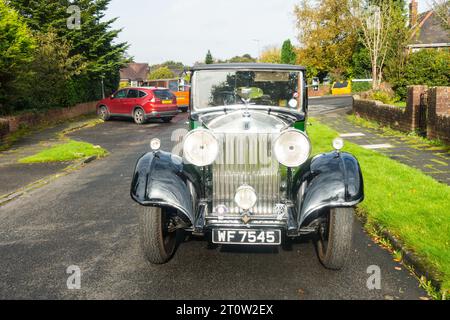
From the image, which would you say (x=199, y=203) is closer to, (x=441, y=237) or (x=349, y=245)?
(x=349, y=245)

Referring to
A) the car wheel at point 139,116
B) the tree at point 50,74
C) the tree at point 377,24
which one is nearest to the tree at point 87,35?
the tree at point 50,74

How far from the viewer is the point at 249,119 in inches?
175

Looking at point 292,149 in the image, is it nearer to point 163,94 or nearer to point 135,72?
point 163,94

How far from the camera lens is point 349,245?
13.2 ft

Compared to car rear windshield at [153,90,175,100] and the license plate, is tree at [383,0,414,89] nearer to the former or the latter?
car rear windshield at [153,90,175,100]

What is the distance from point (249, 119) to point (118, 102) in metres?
17.6

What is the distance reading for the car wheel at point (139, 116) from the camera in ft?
65.9

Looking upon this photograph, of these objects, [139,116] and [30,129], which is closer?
[30,129]

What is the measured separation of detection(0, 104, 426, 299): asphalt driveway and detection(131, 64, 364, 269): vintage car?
9.9 inches

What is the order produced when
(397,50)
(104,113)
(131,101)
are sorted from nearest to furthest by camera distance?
(131,101) < (104,113) < (397,50)

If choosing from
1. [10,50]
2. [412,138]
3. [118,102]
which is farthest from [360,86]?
[10,50]

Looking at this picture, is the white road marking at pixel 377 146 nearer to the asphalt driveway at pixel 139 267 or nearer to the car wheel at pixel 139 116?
the asphalt driveway at pixel 139 267

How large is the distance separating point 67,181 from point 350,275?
6.34m
